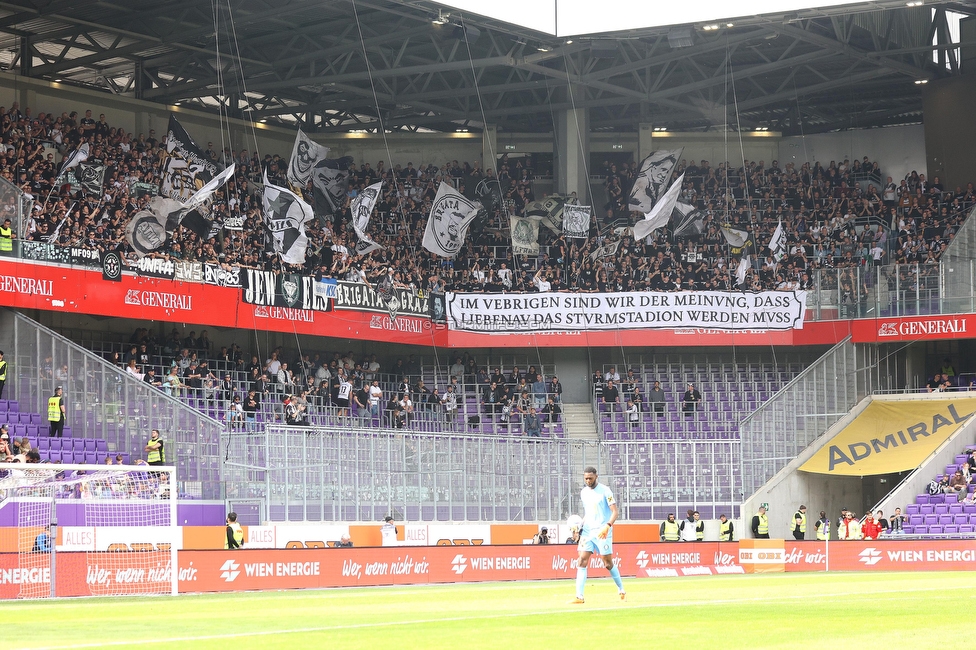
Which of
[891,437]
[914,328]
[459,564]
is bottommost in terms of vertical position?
[459,564]

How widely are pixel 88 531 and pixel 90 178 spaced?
15.7m

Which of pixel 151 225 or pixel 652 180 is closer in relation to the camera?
pixel 151 225

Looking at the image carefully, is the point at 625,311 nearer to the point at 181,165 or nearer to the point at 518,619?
the point at 181,165

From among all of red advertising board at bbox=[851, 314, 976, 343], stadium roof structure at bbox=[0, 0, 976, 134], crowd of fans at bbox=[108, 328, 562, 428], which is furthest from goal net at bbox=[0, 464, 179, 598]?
red advertising board at bbox=[851, 314, 976, 343]

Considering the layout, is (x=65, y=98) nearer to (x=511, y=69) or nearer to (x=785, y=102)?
(x=511, y=69)

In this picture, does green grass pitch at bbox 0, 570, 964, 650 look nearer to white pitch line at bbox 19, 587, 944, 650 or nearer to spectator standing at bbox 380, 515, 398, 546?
white pitch line at bbox 19, 587, 944, 650

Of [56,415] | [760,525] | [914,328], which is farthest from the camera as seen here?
[914,328]

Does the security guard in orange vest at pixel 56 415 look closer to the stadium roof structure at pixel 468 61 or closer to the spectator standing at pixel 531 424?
the stadium roof structure at pixel 468 61

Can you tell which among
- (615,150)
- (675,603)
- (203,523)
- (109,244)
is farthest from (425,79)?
(675,603)

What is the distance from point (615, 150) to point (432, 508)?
24.4m

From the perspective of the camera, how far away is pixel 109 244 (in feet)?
113

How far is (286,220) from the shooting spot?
38.9 metres

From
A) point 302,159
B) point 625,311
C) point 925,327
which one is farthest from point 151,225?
point 925,327

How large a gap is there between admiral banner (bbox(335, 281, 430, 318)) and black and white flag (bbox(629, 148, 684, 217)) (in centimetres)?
947
